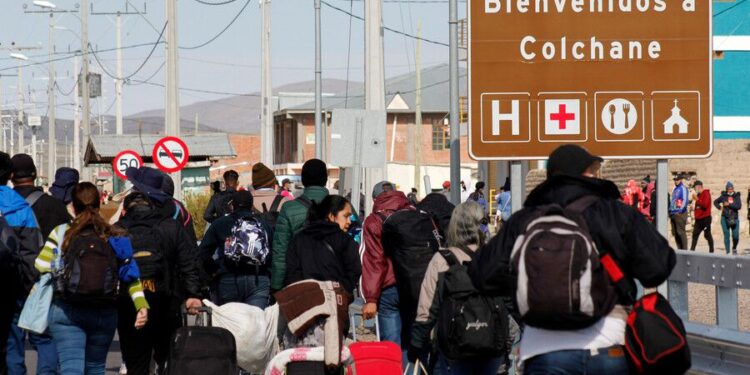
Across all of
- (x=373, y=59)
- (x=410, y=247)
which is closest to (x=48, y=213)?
(x=410, y=247)

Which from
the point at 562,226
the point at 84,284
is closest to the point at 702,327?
the point at 84,284

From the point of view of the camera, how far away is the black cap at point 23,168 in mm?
11102

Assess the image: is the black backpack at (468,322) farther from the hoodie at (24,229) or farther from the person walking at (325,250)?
the hoodie at (24,229)

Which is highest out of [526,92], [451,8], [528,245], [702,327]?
[451,8]

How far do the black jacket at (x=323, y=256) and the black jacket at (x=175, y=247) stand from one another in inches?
25.4

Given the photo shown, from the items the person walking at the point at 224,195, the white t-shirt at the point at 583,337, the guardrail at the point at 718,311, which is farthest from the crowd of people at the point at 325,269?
the guardrail at the point at 718,311

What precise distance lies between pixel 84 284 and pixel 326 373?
159 cm

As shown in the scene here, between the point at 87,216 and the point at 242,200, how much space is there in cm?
327

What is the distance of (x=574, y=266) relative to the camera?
5844 millimetres

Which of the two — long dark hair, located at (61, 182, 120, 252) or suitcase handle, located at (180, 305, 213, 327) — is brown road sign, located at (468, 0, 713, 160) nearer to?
suitcase handle, located at (180, 305, 213, 327)

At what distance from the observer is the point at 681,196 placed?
3038cm

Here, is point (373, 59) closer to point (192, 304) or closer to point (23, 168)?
point (23, 168)

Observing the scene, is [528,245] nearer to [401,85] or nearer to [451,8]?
[451,8]

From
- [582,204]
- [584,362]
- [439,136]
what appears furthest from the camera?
[439,136]
